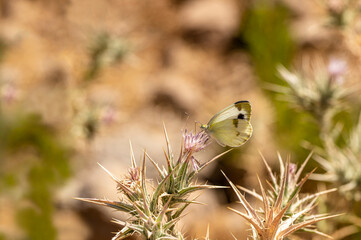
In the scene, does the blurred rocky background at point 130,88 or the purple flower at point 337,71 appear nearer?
the purple flower at point 337,71

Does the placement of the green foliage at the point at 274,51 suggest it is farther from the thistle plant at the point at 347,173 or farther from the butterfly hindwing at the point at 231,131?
the butterfly hindwing at the point at 231,131

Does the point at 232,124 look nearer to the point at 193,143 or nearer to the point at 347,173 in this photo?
the point at 193,143

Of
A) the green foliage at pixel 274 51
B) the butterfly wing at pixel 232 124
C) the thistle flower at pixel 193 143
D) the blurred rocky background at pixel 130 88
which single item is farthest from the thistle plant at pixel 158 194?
the green foliage at pixel 274 51

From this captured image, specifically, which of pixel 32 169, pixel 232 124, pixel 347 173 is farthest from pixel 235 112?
pixel 32 169

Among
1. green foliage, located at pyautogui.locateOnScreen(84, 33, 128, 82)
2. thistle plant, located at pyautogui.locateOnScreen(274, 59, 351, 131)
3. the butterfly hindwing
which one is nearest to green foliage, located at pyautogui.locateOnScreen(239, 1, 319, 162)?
thistle plant, located at pyautogui.locateOnScreen(274, 59, 351, 131)

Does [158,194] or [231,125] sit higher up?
[231,125]

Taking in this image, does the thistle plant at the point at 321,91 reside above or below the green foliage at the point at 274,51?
below

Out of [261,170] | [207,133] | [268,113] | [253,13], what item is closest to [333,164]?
[207,133]
